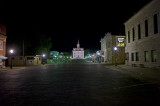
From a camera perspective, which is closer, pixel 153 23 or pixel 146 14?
pixel 153 23

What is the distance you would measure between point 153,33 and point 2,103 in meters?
23.1

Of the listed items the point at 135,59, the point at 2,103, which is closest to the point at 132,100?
the point at 2,103

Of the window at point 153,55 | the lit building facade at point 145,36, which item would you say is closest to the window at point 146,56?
the lit building facade at point 145,36

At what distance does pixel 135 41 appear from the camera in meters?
31.9

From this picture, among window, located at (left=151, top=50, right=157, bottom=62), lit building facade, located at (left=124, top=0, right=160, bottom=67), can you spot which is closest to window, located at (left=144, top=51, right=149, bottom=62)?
lit building facade, located at (left=124, top=0, right=160, bottom=67)

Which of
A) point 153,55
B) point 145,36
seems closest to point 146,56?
point 153,55

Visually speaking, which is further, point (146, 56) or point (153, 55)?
point (146, 56)

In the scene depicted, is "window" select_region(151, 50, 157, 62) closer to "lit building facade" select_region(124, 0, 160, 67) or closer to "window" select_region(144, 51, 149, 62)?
"lit building facade" select_region(124, 0, 160, 67)

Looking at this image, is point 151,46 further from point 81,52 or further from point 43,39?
point 81,52

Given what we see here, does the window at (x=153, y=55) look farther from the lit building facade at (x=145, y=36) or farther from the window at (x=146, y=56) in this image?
the window at (x=146, y=56)

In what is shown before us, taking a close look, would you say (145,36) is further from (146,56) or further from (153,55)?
(153,55)

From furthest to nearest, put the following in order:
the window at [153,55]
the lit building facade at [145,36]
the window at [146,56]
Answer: the window at [146,56] < the window at [153,55] < the lit building facade at [145,36]

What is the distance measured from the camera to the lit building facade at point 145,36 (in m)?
23.6

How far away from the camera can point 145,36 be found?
27359 mm
